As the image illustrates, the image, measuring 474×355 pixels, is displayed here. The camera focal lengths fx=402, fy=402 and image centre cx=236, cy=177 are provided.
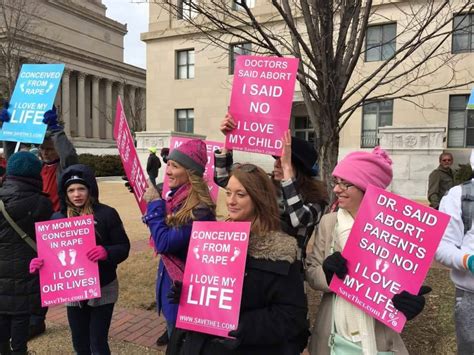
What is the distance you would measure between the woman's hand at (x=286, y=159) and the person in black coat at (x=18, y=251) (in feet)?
6.97

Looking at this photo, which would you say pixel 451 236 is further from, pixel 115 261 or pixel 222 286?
pixel 115 261

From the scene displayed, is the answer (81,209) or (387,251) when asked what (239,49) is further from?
(387,251)

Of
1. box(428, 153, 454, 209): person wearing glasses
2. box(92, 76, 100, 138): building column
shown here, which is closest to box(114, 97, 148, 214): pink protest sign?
box(428, 153, 454, 209): person wearing glasses

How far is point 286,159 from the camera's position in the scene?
101 inches

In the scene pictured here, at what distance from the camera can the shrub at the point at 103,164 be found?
81.4 ft

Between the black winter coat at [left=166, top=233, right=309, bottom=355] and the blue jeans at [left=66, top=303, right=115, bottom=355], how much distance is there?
4.24ft

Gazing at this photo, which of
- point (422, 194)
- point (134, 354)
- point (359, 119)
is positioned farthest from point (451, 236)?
point (359, 119)

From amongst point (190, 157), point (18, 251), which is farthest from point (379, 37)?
point (18, 251)

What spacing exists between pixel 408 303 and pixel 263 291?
25.8 inches

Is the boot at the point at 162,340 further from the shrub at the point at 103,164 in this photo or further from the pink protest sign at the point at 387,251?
the shrub at the point at 103,164

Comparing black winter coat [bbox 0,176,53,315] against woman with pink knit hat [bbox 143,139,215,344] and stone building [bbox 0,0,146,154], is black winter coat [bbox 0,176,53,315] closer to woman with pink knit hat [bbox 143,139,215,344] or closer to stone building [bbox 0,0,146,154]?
woman with pink knit hat [bbox 143,139,215,344]

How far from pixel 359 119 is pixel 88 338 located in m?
19.9

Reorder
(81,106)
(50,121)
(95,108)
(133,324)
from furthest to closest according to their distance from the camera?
(95,108)
(81,106)
(133,324)
(50,121)

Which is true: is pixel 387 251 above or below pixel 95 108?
below
